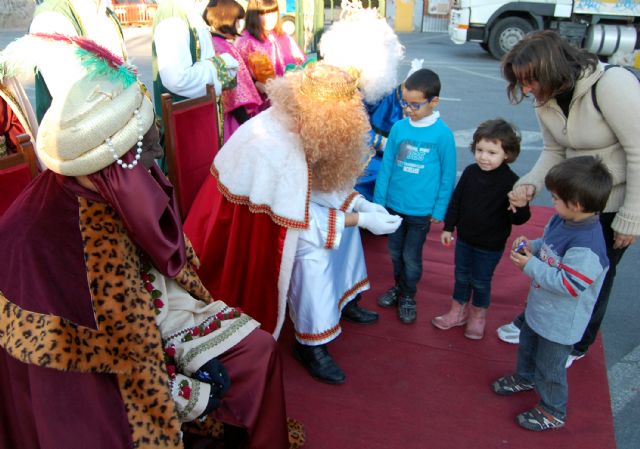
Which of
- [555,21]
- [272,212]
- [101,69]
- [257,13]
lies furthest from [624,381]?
[555,21]

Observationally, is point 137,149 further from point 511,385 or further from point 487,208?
point 511,385

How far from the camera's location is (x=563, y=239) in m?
2.12

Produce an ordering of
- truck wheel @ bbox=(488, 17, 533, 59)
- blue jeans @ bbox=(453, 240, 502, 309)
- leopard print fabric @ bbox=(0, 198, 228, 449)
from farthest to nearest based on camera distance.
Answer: truck wheel @ bbox=(488, 17, 533, 59), blue jeans @ bbox=(453, 240, 502, 309), leopard print fabric @ bbox=(0, 198, 228, 449)

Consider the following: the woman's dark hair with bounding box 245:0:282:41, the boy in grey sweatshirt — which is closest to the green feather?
the boy in grey sweatshirt

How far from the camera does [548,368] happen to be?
222cm

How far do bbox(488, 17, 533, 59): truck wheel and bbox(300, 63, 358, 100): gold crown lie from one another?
410 inches

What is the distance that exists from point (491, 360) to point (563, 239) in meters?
0.93

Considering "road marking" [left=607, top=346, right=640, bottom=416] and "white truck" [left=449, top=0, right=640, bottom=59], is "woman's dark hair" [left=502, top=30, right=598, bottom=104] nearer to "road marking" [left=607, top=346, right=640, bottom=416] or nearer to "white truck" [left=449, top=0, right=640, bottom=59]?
"road marking" [left=607, top=346, right=640, bottom=416]

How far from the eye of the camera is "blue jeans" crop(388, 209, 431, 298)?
2.99m

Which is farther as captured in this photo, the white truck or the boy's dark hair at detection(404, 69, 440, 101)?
the white truck

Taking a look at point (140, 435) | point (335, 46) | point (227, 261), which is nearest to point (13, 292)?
point (140, 435)

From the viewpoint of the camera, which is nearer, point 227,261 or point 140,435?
point 140,435

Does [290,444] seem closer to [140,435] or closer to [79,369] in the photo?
[140,435]

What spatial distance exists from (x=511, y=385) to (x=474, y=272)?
59 centimetres
